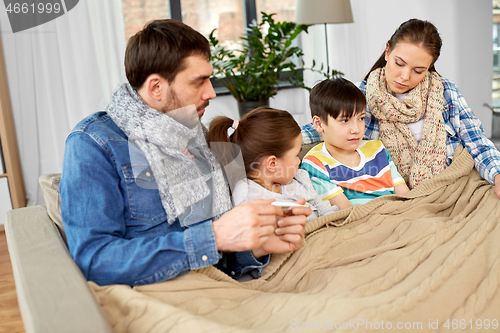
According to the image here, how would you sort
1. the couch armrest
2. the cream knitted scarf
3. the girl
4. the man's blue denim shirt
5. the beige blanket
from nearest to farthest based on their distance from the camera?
the couch armrest, the beige blanket, the man's blue denim shirt, the girl, the cream knitted scarf

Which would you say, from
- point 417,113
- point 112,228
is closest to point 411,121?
point 417,113

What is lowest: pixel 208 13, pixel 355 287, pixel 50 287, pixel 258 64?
pixel 355 287

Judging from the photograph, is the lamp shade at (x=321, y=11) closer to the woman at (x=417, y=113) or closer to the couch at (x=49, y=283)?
the woman at (x=417, y=113)

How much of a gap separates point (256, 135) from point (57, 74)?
89.2 inches

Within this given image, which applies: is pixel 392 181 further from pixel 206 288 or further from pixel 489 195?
pixel 206 288

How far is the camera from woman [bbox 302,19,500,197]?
1655mm

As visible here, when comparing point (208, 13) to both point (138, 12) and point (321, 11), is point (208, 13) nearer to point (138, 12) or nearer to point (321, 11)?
point (138, 12)

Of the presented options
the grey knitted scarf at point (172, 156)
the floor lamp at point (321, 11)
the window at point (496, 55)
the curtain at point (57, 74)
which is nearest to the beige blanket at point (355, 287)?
the grey knitted scarf at point (172, 156)

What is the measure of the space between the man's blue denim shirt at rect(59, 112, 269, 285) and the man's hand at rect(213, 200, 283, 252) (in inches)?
1.0

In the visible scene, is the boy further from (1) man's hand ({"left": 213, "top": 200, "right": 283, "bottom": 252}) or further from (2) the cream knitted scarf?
(1) man's hand ({"left": 213, "top": 200, "right": 283, "bottom": 252})

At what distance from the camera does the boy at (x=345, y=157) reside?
1.57 meters

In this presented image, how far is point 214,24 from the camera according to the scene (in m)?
3.79

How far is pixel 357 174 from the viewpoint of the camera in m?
1.62

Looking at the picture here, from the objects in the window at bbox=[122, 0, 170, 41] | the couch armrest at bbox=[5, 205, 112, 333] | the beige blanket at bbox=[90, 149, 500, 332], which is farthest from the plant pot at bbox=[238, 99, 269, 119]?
the couch armrest at bbox=[5, 205, 112, 333]
